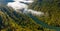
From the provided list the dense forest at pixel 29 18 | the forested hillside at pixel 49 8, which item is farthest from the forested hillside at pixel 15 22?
the forested hillside at pixel 49 8

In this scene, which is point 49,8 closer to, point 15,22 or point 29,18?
point 29,18

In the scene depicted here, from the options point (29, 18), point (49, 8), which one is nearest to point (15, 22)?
point (29, 18)

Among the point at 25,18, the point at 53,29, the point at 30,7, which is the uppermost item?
the point at 30,7

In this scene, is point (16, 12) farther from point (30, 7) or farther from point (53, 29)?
point (53, 29)

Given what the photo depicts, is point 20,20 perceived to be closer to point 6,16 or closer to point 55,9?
point 6,16

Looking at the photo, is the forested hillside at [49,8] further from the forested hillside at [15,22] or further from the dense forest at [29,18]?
the forested hillside at [15,22]

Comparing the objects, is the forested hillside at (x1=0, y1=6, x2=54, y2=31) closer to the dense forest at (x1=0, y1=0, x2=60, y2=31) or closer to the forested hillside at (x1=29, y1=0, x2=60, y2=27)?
the dense forest at (x1=0, y1=0, x2=60, y2=31)

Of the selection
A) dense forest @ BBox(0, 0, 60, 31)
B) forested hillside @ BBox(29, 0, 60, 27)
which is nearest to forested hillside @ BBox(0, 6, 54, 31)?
dense forest @ BBox(0, 0, 60, 31)

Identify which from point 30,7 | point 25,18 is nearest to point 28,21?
point 25,18

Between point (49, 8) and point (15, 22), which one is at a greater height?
point (49, 8)

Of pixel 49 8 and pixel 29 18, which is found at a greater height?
pixel 49 8

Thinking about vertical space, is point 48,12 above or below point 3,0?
below
